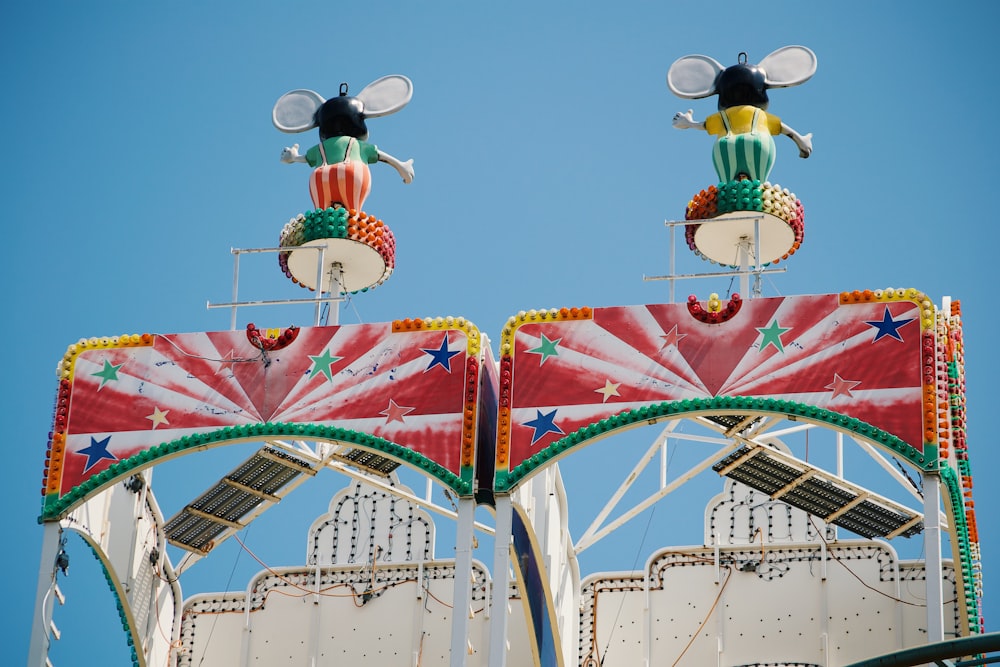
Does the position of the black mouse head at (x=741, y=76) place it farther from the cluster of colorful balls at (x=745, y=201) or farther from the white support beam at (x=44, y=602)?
the white support beam at (x=44, y=602)

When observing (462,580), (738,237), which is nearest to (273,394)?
(462,580)

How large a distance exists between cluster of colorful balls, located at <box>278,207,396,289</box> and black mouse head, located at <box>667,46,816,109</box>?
16.5 feet

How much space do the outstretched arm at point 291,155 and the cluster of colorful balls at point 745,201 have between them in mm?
6367

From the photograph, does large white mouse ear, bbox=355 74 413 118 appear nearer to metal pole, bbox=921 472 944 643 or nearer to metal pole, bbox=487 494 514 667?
metal pole, bbox=487 494 514 667

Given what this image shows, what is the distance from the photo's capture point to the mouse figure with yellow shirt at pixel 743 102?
3038 cm

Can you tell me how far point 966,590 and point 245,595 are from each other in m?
13.7

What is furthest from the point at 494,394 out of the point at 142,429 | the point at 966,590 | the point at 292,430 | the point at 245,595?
the point at 245,595

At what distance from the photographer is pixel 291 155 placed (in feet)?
106

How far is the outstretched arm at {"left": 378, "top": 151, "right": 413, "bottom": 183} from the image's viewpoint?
3216cm

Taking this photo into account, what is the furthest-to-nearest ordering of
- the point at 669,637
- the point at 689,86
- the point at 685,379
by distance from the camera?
the point at 669,637
the point at 689,86
the point at 685,379

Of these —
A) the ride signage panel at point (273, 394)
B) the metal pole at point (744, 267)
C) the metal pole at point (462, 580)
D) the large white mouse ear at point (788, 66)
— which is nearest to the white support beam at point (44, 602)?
the ride signage panel at point (273, 394)

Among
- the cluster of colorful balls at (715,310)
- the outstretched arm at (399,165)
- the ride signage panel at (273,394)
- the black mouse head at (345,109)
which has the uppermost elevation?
the black mouse head at (345,109)

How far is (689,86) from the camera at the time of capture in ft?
103

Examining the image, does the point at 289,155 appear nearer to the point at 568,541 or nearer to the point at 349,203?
the point at 349,203
